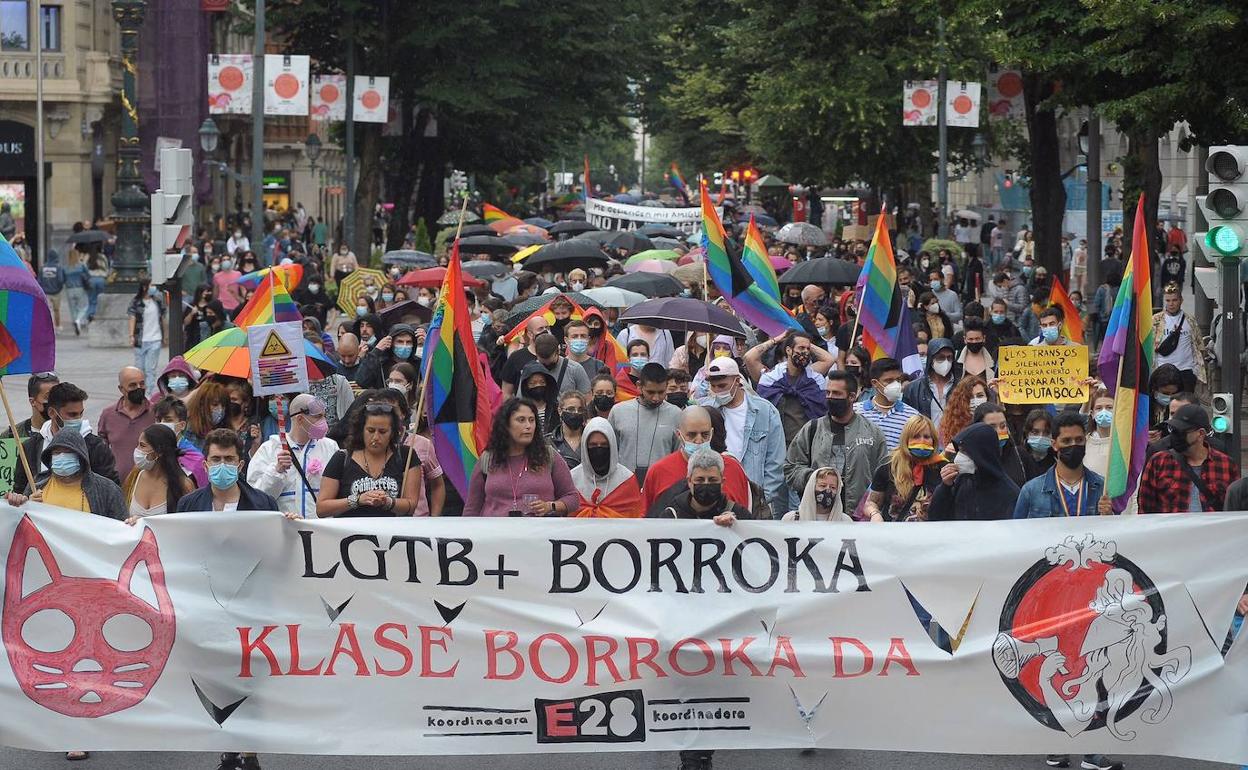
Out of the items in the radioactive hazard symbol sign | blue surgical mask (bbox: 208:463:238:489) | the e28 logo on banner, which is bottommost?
the e28 logo on banner

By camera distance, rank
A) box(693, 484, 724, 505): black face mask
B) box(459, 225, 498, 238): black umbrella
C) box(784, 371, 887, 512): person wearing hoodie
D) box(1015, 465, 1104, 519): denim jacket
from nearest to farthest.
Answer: box(693, 484, 724, 505): black face mask → box(1015, 465, 1104, 519): denim jacket → box(784, 371, 887, 512): person wearing hoodie → box(459, 225, 498, 238): black umbrella

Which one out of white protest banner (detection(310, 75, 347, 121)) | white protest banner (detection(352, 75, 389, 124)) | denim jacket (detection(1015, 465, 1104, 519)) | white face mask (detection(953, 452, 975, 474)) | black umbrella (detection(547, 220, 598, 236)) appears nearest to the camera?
denim jacket (detection(1015, 465, 1104, 519))

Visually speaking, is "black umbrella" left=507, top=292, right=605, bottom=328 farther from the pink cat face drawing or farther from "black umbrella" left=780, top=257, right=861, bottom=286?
the pink cat face drawing

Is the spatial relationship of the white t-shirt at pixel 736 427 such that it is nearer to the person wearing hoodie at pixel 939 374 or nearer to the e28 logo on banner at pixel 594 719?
the person wearing hoodie at pixel 939 374

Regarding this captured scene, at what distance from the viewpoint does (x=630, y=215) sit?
122ft

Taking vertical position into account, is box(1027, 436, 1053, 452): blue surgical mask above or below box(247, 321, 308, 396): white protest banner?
below

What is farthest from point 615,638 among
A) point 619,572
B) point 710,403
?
point 710,403

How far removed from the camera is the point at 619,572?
321 inches

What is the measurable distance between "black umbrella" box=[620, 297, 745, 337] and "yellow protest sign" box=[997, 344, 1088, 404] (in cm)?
237

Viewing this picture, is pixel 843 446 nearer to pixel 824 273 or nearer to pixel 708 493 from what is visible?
pixel 708 493

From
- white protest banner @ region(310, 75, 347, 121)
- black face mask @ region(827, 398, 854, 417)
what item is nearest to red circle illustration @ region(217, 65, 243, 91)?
white protest banner @ region(310, 75, 347, 121)

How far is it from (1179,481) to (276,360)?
197 inches

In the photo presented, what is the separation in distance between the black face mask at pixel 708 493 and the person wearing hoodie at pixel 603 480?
5.21ft

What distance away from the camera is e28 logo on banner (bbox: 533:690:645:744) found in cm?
797
